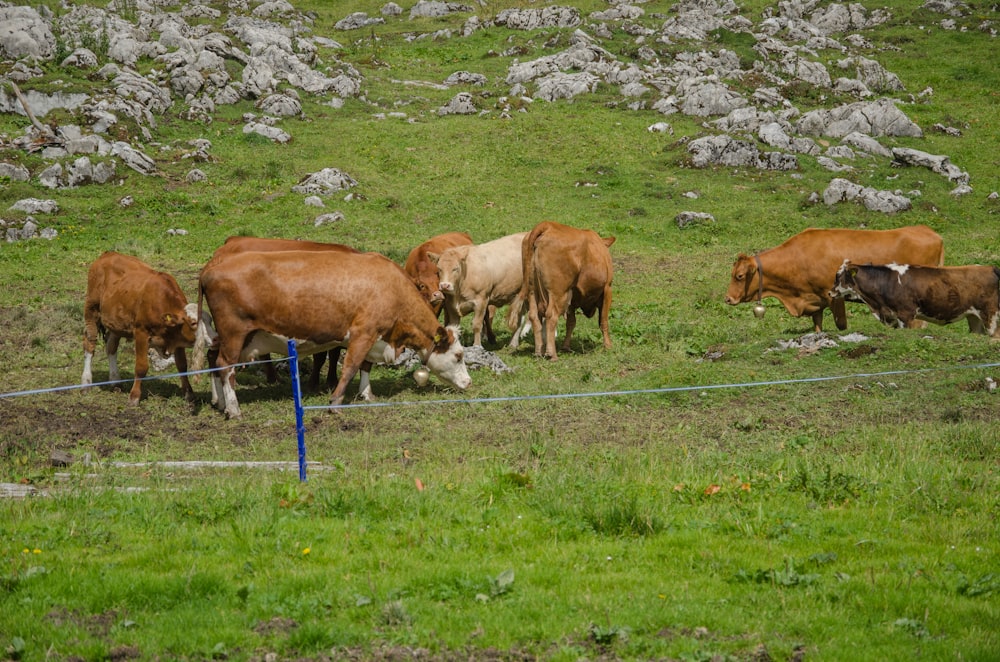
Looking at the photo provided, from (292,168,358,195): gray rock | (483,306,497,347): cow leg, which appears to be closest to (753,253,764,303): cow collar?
(483,306,497,347): cow leg

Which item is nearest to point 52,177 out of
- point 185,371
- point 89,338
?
point 89,338

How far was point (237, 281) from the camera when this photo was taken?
43.5ft

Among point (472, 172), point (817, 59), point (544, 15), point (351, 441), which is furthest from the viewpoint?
point (544, 15)

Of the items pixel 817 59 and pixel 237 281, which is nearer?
pixel 237 281

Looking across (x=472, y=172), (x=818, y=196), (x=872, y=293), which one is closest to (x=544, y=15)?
(x=472, y=172)

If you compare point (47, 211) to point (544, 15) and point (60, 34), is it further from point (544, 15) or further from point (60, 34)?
point (544, 15)

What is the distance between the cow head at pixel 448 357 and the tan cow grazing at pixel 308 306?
1.00 ft

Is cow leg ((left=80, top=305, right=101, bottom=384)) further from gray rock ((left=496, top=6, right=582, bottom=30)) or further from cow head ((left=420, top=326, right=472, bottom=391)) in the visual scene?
gray rock ((left=496, top=6, right=582, bottom=30))

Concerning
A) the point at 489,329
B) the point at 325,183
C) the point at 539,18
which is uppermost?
the point at 539,18

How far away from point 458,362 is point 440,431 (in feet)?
9.72

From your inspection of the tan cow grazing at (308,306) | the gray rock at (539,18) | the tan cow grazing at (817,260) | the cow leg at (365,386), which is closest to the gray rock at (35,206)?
the tan cow grazing at (308,306)

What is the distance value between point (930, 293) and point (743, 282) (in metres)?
3.71

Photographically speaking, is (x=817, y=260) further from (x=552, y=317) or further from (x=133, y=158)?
(x=133, y=158)

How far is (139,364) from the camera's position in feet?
46.5
